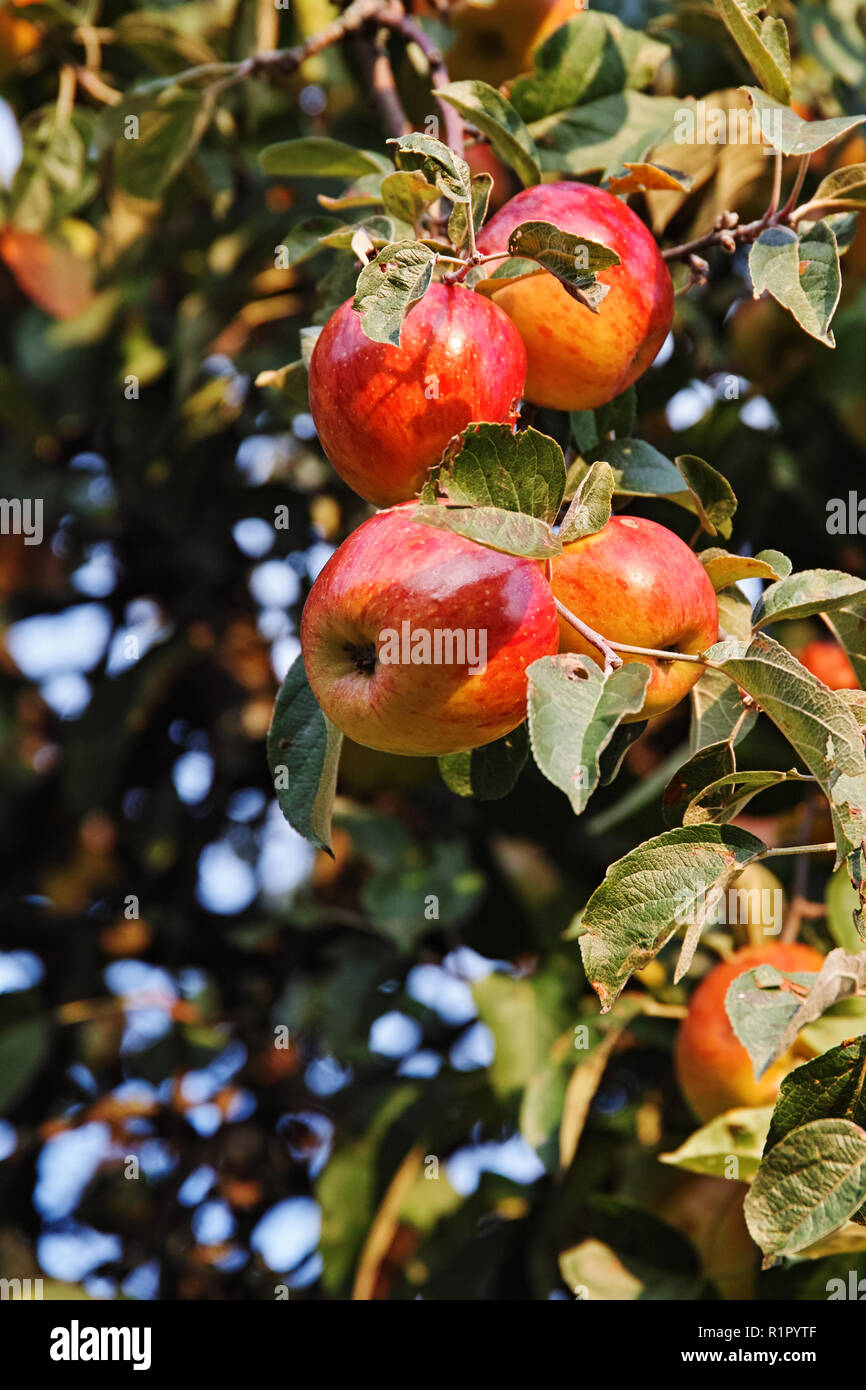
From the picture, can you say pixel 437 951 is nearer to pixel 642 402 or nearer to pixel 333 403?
pixel 642 402

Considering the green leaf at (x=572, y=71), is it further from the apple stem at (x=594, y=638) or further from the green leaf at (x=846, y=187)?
the apple stem at (x=594, y=638)

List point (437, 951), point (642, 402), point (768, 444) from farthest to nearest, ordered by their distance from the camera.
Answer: point (437, 951), point (768, 444), point (642, 402)

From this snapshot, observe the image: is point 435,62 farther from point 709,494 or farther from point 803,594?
point 803,594

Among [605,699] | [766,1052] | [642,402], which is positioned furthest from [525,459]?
[642,402]

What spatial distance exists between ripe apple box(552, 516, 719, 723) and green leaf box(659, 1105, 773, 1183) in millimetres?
499

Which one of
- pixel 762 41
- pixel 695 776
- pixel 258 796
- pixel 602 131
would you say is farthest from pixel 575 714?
pixel 258 796

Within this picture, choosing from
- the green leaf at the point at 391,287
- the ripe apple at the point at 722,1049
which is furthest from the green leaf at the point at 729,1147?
the green leaf at the point at 391,287

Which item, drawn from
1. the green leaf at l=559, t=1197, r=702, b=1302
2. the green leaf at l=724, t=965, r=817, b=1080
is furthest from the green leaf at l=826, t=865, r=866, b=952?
the green leaf at l=724, t=965, r=817, b=1080

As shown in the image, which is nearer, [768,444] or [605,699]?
[605,699]

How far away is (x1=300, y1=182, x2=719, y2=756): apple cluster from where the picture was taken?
72 centimetres

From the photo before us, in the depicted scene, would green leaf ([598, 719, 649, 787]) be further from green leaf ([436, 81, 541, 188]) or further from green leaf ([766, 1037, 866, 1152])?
green leaf ([436, 81, 541, 188])

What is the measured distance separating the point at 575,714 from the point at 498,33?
1.17 meters

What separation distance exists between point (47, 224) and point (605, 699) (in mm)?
1177

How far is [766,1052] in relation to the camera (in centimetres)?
70
